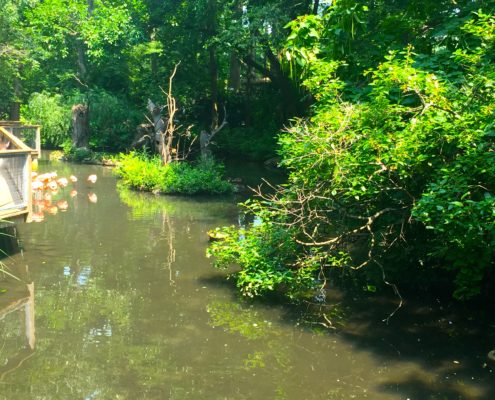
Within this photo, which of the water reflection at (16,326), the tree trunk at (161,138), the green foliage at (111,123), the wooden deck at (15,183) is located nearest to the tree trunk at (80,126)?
the green foliage at (111,123)

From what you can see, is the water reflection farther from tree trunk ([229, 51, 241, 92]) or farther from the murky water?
tree trunk ([229, 51, 241, 92])

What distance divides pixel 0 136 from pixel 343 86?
5937mm

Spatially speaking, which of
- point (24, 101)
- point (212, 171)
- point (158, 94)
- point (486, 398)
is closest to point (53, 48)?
point (24, 101)

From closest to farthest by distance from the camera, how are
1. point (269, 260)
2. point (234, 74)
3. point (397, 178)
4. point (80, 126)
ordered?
1. point (397, 178)
2. point (269, 260)
3. point (80, 126)
4. point (234, 74)

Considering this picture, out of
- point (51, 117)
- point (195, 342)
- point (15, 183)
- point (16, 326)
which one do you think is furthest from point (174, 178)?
point (51, 117)

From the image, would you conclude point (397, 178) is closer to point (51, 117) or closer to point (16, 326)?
point (16, 326)

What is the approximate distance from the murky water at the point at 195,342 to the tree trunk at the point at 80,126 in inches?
641

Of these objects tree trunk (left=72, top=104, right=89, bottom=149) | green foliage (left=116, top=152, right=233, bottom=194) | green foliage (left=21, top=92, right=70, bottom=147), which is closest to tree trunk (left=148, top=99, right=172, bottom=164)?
green foliage (left=116, top=152, right=233, bottom=194)

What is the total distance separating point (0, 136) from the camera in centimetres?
1061

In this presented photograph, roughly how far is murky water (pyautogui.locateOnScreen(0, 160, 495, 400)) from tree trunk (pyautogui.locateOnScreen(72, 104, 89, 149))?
53.4ft

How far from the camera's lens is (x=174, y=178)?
17016mm

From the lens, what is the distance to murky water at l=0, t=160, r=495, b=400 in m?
5.49

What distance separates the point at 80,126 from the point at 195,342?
20.4 metres

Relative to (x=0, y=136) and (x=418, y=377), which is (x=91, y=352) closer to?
(x=418, y=377)
